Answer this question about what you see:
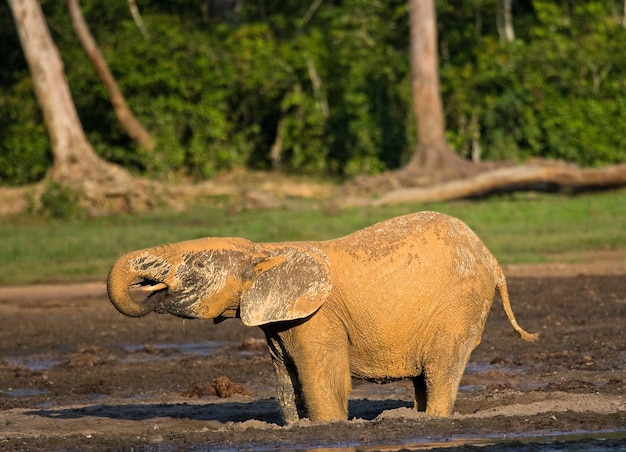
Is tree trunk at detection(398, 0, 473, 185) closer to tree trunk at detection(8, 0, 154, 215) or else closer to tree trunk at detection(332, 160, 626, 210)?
tree trunk at detection(332, 160, 626, 210)

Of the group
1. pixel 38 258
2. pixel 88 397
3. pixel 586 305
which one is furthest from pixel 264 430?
pixel 38 258

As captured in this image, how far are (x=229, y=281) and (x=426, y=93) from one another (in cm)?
1736

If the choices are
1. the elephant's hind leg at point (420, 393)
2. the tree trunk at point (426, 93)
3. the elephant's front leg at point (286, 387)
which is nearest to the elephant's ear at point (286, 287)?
the elephant's front leg at point (286, 387)

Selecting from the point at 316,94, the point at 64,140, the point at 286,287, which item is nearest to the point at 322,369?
the point at 286,287

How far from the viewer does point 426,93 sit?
2481 cm

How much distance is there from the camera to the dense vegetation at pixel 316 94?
25859mm

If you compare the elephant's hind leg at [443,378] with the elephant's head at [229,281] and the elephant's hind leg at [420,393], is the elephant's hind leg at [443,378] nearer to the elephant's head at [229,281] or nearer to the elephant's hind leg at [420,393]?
the elephant's hind leg at [420,393]

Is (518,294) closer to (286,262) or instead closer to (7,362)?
(7,362)

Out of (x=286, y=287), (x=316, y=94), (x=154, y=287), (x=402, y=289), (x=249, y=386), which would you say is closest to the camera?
(x=154, y=287)

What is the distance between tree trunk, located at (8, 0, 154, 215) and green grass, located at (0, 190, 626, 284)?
0.58 metres

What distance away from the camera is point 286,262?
7.98 metres

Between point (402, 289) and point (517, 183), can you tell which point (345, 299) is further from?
point (517, 183)

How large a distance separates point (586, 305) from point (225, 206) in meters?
10.1

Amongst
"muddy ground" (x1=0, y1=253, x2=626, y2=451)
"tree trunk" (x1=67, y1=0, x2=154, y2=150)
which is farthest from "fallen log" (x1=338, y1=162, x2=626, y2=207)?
"muddy ground" (x1=0, y1=253, x2=626, y2=451)
